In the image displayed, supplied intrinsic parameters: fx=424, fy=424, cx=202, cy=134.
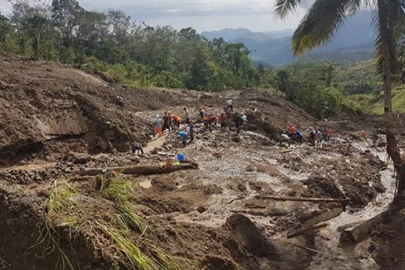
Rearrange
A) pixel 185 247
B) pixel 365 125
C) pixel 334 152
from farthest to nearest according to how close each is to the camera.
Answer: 1. pixel 365 125
2. pixel 334 152
3. pixel 185 247

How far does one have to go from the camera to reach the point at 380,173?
59.9 ft

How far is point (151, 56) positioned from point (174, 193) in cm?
5374

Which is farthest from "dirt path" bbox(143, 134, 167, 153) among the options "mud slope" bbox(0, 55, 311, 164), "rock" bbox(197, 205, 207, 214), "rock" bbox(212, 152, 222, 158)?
"rock" bbox(197, 205, 207, 214)

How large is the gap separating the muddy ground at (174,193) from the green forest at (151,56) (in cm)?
1685

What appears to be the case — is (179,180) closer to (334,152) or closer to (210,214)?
(210,214)

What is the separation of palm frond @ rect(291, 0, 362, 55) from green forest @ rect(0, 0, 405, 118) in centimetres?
2551

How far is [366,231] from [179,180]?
18.4 ft

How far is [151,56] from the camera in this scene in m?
63.3

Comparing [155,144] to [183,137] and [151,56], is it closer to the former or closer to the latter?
[183,137]

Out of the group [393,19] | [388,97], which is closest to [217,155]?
[388,97]

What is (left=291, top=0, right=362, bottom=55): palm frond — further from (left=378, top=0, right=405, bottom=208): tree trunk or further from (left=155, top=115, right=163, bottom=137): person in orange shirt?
(left=155, top=115, right=163, bottom=137): person in orange shirt

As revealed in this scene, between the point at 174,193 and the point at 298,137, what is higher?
the point at 174,193

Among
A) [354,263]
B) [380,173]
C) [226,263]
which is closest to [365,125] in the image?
[380,173]

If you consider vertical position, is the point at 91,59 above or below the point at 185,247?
above
